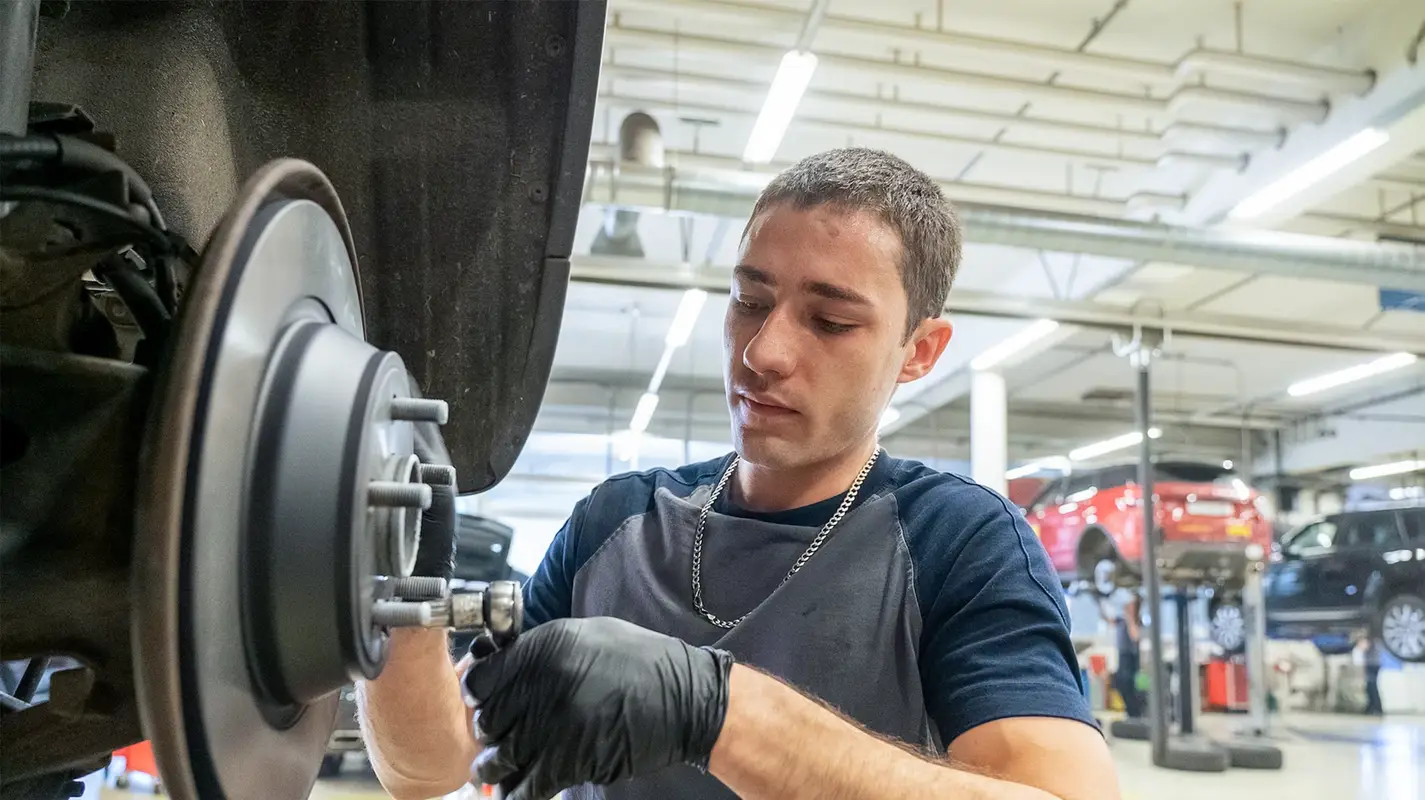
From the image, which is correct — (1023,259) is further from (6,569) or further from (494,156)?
(6,569)

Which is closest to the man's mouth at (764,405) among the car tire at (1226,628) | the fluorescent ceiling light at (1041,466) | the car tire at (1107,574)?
the car tire at (1107,574)

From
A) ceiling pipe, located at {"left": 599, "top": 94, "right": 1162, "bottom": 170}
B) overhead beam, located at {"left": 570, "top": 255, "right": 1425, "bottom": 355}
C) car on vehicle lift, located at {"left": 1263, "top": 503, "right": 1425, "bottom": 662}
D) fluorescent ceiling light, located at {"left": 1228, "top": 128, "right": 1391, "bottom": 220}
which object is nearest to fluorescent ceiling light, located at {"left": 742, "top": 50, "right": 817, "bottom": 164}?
ceiling pipe, located at {"left": 599, "top": 94, "right": 1162, "bottom": 170}

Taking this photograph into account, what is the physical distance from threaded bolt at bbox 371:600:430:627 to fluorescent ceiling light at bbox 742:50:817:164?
2.94 metres

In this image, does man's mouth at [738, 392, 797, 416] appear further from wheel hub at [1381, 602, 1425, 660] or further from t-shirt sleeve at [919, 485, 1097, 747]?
wheel hub at [1381, 602, 1425, 660]

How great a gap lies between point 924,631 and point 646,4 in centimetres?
309

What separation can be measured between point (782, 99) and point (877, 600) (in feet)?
9.39

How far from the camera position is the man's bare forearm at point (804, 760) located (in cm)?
69

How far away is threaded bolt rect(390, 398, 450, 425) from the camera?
26.7 inches

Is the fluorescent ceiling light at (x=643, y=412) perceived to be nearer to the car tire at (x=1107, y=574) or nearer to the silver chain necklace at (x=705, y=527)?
the car tire at (x=1107, y=574)

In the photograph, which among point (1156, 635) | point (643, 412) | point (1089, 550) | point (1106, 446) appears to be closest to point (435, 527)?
point (1156, 635)

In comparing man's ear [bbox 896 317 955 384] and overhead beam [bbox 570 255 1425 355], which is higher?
overhead beam [bbox 570 255 1425 355]

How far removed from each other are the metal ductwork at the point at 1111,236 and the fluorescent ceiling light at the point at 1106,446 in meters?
5.53

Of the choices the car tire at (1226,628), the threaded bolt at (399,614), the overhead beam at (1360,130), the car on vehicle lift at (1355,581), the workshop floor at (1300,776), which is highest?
the overhead beam at (1360,130)

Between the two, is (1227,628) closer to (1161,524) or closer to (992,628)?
(1161,524)
